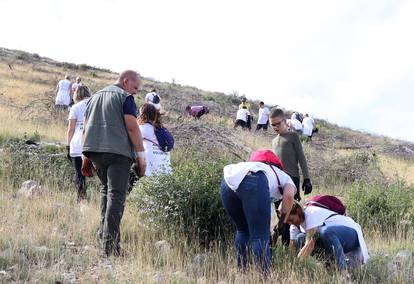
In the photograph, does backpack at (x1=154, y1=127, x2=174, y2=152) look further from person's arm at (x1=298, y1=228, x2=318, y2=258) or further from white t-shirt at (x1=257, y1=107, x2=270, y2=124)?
white t-shirt at (x1=257, y1=107, x2=270, y2=124)

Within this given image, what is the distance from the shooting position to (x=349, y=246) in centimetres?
572

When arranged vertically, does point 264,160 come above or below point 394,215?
above

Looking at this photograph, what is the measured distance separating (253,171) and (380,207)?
4.27 metres

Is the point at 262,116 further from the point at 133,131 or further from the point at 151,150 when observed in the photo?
the point at 133,131

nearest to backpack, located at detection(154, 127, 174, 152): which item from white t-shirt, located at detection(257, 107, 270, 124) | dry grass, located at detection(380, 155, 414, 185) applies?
dry grass, located at detection(380, 155, 414, 185)

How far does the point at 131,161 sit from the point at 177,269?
113 centimetres

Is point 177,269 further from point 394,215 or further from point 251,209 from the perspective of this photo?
point 394,215

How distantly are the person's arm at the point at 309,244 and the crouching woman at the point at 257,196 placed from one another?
0.51m

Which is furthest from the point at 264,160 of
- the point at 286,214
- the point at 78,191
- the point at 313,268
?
the point at 78,191

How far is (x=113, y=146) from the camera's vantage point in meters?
5.47

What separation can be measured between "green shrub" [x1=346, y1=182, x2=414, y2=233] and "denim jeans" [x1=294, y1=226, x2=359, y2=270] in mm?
2680

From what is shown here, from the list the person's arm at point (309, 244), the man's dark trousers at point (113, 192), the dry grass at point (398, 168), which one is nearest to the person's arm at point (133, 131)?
the man's dark trousers at point (113, 192)

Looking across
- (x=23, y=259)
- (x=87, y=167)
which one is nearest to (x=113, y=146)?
(x=87, y=167)

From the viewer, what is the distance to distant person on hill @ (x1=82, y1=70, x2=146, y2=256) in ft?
18.0
